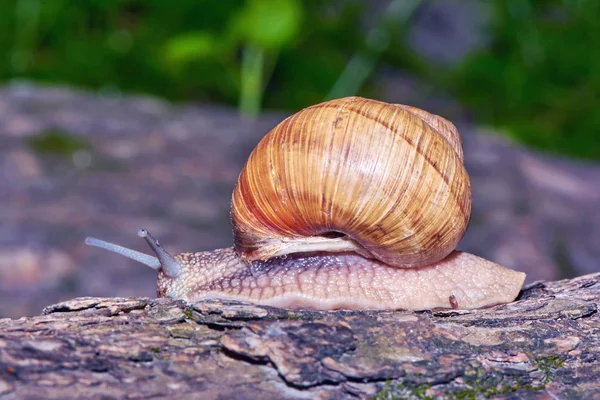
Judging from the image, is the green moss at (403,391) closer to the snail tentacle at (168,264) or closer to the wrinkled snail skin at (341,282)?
the wrinkled snail skin at (341,282)

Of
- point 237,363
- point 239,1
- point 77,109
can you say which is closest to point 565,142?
point 239,1

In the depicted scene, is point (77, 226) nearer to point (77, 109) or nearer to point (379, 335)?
point (77, 109)

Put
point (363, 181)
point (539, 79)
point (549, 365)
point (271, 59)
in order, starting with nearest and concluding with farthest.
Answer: point (549, 365) → point (363, 181) → point (271, 59) → point (539, 79)

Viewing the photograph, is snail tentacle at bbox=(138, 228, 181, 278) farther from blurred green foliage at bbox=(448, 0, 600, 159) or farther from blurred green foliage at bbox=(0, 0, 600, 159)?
blurred green foliage at bbox=(448, 0, 600, 159)

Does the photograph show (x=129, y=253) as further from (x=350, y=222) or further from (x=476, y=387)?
(x=476, y=387)

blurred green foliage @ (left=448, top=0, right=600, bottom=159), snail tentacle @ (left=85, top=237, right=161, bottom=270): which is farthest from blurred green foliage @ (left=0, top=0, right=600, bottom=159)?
snail tentacle @ (left=85, top=237, right=161, bottom=270)

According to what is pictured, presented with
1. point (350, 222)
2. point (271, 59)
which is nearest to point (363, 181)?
point (350, 222)
